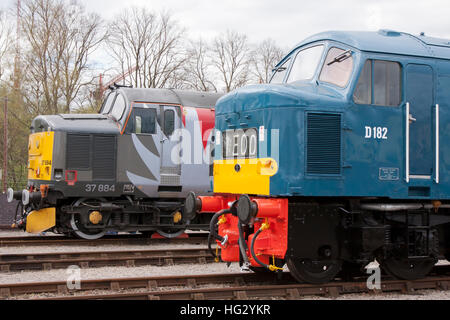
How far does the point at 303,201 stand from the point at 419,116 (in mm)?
2050

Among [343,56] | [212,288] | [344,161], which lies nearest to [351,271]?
[344,161]

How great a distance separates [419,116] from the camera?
7324mm

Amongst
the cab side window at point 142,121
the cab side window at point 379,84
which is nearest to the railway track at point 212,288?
the cab side window at point 379,84

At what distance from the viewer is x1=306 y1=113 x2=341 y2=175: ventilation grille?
22.3ft

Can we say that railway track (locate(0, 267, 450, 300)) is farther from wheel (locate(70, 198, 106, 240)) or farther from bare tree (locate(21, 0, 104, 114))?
bare tree (locate(21, 0, 104, 114))

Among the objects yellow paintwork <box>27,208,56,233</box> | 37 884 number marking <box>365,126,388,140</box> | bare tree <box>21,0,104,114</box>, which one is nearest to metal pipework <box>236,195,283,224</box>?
37 884 number marking <box>365,126,388,140</box>

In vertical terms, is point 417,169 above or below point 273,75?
below

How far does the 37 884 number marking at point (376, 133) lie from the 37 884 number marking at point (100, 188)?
22.7ft

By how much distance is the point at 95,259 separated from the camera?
923cm

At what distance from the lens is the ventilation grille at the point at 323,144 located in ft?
22.3

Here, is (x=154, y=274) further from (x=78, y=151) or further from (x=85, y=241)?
(x=78, y=151)

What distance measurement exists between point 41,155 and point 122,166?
194cm
